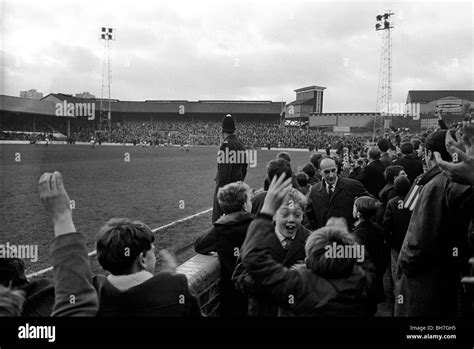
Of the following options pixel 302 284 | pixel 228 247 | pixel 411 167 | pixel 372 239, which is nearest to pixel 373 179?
pixel 411 167

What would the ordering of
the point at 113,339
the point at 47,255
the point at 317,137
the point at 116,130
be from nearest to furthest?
1. the point at 113,339
2. the point at 47,255
3. the point at 317,137
4. the point at 116,130

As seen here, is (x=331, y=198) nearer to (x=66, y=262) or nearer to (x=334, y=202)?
(x=334, y=202)

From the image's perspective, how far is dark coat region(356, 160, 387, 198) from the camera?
6578 mm

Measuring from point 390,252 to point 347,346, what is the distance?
3033mm

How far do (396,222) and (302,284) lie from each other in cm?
276

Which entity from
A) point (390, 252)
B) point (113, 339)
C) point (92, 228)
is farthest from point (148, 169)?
point (113, 339)

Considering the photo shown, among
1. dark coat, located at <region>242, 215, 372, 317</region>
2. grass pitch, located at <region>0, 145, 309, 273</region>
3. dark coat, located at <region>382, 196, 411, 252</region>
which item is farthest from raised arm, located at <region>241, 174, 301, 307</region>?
grass pitch, located at <region>0, 145, 309, 273</region>

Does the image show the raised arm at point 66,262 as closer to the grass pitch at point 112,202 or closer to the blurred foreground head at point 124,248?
the blurred foreground head at point 124,248

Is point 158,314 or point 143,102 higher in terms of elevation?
point 143,102

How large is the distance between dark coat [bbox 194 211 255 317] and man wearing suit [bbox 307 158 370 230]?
1.68 meters

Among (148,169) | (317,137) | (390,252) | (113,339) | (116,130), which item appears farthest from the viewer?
(116,130)

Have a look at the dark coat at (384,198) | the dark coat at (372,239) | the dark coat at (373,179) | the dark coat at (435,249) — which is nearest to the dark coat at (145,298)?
the dark coat at (435,249)

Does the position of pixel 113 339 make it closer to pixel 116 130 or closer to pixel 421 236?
pixel 421 236

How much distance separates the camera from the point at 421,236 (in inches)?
96.4
